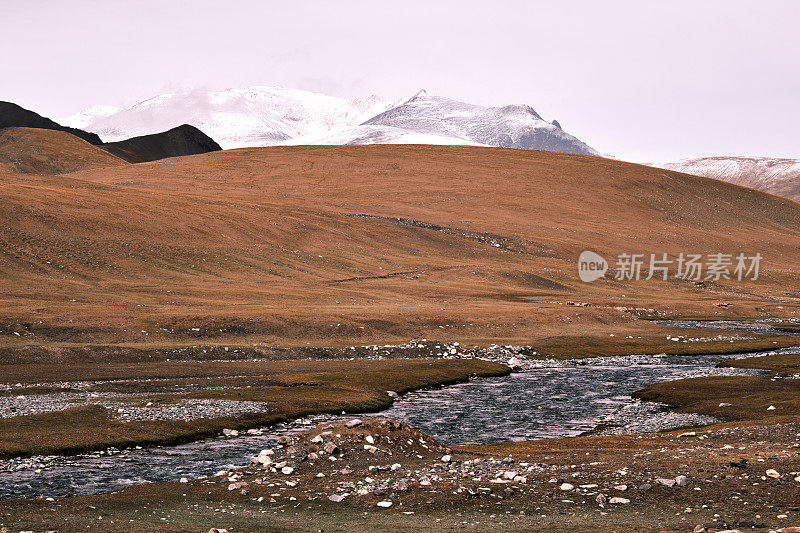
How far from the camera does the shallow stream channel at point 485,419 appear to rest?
3338cm

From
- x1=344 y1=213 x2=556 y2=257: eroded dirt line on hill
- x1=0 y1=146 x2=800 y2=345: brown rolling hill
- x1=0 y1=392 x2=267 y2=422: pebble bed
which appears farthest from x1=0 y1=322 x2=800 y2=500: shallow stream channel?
x1=344 y1=213 x2=556 y2=257: eroded dirt line on hill

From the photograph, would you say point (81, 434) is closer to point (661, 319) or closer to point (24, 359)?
point (24, 359)

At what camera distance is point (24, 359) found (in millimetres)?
66938

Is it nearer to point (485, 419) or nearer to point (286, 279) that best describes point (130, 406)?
point (485, 419)

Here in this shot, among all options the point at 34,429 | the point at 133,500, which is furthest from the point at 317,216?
the point at 133,500
